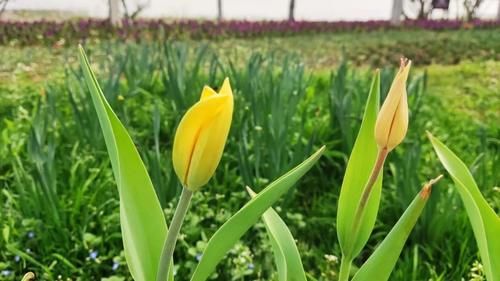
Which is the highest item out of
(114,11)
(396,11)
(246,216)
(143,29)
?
(246,216)

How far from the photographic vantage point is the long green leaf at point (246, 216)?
0.70m

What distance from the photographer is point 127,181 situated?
0.78m

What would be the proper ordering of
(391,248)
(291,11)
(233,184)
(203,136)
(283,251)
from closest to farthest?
(203,136) → (391,248) → (283,251) → (233,184) → (291,11)

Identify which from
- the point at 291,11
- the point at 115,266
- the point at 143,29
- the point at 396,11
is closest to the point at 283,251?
the point at 115,266

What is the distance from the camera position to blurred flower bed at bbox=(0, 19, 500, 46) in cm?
955

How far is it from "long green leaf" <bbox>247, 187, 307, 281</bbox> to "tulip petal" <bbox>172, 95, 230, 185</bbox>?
0.20 meters

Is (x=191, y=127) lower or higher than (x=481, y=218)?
higher

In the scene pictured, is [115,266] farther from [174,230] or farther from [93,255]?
[174,230]

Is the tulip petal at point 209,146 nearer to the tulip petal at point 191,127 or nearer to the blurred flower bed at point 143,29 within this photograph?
the tulip petal at point 191,127

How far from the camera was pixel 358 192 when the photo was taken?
0.82 m

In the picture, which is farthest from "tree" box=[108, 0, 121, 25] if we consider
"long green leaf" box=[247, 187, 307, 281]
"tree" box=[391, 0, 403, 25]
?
"long green leaf" box=[247, 187, 307, 281]

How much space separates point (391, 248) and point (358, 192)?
0.27ft

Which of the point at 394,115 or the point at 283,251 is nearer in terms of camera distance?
the point at 394,115

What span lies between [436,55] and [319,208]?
697 centimetres
